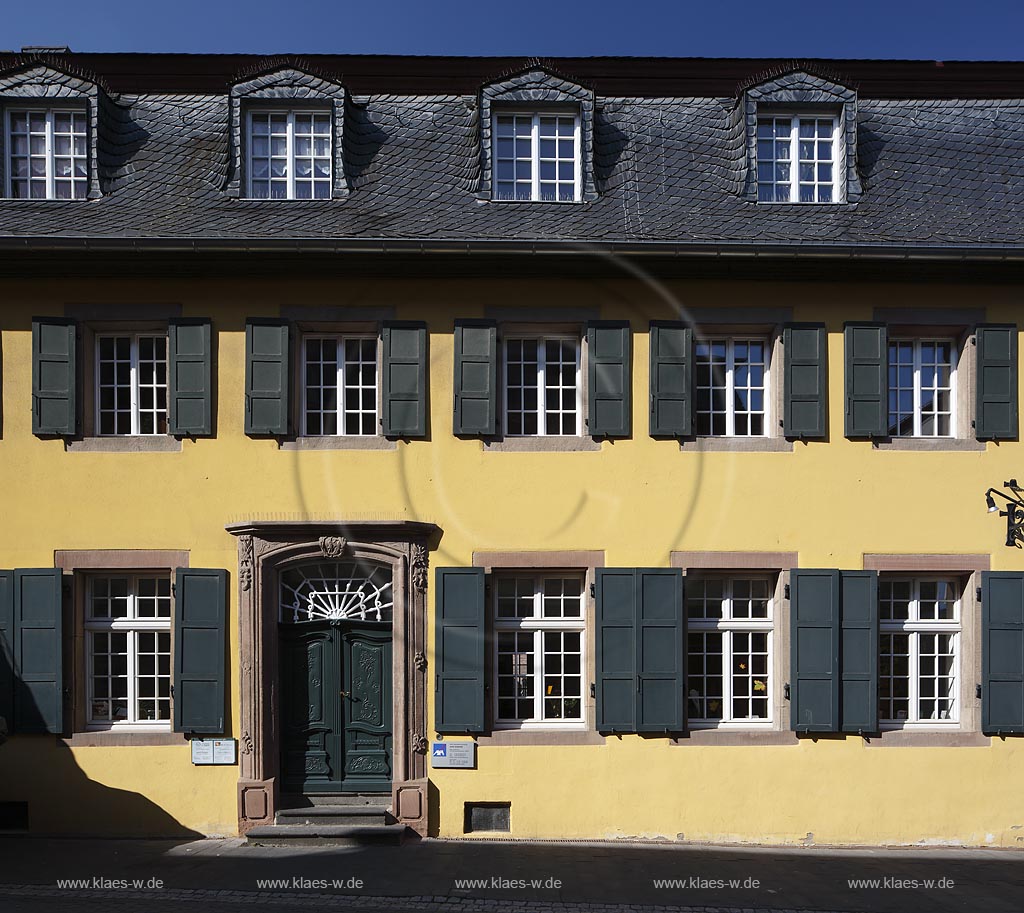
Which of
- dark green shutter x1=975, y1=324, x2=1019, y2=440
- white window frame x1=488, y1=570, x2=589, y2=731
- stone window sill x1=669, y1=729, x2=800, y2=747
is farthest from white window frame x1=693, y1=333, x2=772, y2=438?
stone window sill x1=669, y1=729, x2=800, y2=747

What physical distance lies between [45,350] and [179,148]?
8.81 ft

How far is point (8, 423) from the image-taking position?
862cm

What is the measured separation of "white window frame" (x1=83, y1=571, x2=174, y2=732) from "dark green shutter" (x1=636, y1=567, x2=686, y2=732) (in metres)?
4.73

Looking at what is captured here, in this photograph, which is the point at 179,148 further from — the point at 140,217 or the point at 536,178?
the point at 536,178

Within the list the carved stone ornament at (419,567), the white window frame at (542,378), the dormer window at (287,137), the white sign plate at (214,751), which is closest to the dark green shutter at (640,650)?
the white window frame at (542,378)

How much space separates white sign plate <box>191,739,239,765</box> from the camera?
8.49 meters

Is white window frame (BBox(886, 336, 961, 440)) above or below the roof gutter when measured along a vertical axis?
below

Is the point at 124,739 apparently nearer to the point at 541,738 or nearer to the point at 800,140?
the point at 541,738

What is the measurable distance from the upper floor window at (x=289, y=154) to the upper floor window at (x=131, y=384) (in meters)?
2.01

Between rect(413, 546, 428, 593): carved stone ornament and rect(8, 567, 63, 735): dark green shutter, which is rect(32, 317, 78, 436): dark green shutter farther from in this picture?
rect(413, 546, 428, 593): carved stone ornament

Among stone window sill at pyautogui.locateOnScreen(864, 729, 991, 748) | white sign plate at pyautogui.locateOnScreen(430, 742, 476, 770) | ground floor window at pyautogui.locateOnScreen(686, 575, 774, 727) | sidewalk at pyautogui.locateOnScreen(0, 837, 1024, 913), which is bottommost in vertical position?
sidewalk at pyautogui.locateOnScreen(0, 837, 1024, 913)

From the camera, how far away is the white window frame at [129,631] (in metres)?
8.67

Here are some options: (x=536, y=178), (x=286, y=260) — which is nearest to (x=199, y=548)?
(x=286, y=260)

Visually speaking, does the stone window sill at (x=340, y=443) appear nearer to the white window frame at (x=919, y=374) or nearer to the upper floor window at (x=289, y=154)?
the upper floor window at (x=289, y=154)
